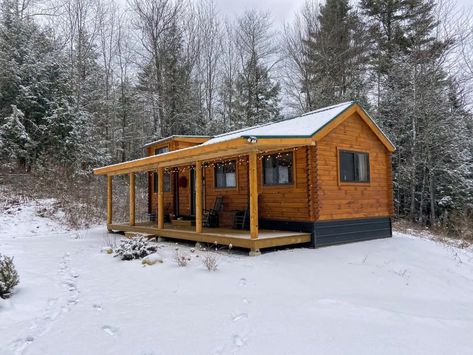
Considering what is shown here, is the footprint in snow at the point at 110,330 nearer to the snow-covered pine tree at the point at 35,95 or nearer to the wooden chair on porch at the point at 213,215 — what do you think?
the wooden chair on porch at the point at 213,215

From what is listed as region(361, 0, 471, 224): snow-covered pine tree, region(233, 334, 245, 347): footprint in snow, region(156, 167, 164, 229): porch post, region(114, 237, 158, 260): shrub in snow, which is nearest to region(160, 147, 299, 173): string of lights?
region(156, 167, 164, 229): porch post

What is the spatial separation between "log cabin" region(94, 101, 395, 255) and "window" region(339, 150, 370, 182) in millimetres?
26

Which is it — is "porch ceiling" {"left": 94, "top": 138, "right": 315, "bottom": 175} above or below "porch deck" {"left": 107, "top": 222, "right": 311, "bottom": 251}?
above

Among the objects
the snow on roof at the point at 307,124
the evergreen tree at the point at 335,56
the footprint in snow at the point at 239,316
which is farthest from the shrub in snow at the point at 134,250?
the evergreen tree at the point at 335,56

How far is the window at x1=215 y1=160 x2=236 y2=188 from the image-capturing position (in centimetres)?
1007

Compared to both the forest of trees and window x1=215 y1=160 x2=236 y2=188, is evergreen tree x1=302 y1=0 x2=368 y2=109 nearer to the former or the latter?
the forest of trees

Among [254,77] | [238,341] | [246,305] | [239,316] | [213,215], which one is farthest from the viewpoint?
[254,77]

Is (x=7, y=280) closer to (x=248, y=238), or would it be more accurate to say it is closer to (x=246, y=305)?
(x=246, y=305)

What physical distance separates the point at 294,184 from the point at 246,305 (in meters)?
4.46

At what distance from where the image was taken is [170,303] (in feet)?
14.2

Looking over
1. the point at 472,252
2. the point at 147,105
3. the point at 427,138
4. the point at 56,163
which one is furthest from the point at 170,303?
the point at 147,105

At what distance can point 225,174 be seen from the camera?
10383 millimetres

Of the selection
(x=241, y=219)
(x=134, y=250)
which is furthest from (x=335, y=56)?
(x=134, y=250)

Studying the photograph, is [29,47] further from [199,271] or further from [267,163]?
[199,271]
